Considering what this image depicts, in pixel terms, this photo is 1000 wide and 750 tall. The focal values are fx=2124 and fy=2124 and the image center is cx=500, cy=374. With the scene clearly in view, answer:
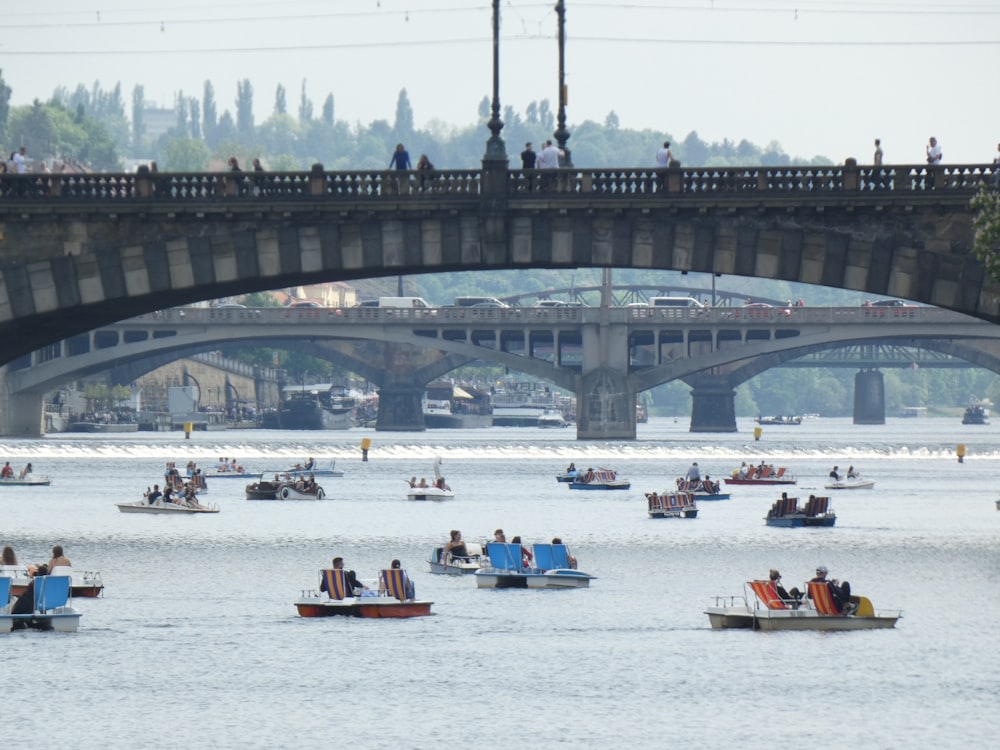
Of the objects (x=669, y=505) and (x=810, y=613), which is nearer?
(x=810, y=613)

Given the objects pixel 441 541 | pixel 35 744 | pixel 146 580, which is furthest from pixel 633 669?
pixel 441 541

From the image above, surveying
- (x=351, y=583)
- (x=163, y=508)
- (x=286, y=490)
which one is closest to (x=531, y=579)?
(x=351, y=583)

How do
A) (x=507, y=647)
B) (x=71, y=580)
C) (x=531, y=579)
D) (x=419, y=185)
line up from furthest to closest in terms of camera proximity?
(x=419, y=185) → (x=531, y=579) → (x=71, y=580) → (x=507, y=647)

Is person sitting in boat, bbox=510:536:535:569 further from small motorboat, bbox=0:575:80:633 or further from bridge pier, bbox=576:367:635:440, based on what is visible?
bridge pier, bbox=576:367:635:440

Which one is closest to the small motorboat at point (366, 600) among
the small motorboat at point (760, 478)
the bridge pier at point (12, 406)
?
the small motorboat at point (760, 478)

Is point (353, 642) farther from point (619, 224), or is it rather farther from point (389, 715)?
point (619, 224)

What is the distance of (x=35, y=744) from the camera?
47156 mm

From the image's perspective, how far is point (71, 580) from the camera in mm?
71312

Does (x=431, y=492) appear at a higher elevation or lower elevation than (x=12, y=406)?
lower

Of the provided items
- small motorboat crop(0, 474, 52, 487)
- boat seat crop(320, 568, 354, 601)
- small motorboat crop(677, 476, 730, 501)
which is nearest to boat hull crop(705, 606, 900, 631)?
boat seat crop(320, 568, 354, 601)

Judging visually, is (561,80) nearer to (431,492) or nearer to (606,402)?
(431,492)

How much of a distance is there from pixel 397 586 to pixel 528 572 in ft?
31.4

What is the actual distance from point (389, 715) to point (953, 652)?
1778 cm

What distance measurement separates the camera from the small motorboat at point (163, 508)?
113 meters
